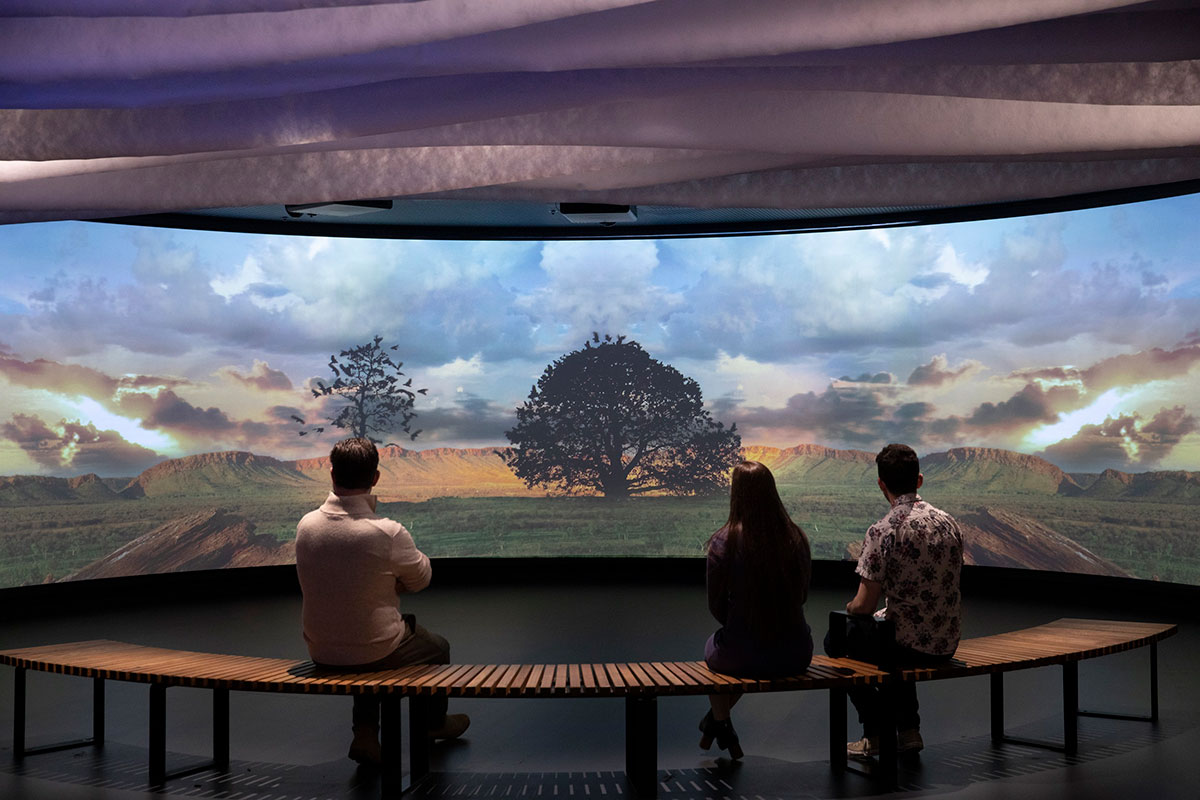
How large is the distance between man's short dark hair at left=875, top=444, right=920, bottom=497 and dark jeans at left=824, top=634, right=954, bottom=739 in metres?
0.65

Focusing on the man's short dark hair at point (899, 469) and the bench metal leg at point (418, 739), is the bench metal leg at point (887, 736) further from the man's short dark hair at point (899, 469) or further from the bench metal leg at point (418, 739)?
the bench metal leg at point (418, 739)

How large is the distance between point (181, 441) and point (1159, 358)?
35.5 ft

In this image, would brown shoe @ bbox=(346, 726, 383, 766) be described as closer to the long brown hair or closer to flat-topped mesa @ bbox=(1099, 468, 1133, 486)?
the long brown hair

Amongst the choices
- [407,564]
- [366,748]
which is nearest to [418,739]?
[366,748]

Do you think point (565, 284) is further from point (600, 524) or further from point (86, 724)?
point (86, 724)

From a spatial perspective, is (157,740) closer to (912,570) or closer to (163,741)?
(163,741)

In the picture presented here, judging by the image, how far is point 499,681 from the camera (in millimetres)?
3537

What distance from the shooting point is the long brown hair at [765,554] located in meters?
3.60

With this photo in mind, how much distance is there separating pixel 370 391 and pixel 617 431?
3.43m

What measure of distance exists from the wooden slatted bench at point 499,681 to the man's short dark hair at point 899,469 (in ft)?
2.46

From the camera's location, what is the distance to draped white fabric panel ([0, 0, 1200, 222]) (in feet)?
7.59

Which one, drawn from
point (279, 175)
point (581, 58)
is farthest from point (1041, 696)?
point (279, 175)

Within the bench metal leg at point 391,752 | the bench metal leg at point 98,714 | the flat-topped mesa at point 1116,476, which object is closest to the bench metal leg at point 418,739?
the bench metal leg at point 391,752

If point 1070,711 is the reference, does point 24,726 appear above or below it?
below
